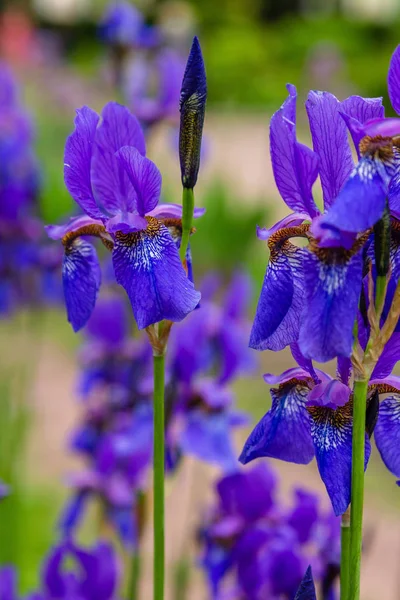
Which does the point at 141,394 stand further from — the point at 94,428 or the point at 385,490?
the point at 385,490

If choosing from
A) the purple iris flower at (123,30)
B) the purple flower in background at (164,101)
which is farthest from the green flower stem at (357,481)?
the purple iris flower at (123,30)

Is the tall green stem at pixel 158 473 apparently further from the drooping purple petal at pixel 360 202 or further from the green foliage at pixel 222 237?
the green foliage at pixel 222 237

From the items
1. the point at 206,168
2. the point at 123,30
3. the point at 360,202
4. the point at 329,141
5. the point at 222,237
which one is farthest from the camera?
the point at 206,168

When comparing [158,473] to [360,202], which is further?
[158,473]

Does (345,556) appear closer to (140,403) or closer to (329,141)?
(329,141)

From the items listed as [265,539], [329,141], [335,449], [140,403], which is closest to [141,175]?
[329,141]
